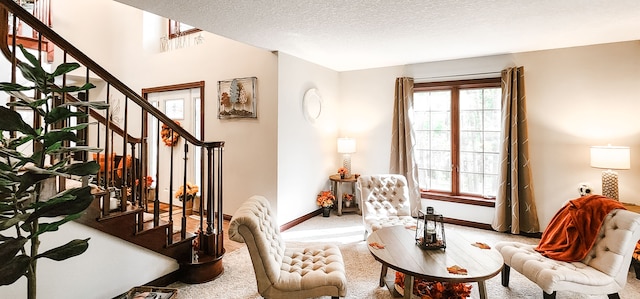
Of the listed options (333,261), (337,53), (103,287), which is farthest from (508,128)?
(103,287)

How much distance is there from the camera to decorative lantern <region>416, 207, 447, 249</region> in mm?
2352

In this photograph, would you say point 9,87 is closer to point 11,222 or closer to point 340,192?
point 11,222

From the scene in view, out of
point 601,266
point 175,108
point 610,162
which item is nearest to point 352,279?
point 601,266

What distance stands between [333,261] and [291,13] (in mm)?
2136

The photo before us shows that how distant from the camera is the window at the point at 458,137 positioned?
4.34 metres

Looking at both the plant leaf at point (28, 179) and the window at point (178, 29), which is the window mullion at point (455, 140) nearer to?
the window at point (178, 29)

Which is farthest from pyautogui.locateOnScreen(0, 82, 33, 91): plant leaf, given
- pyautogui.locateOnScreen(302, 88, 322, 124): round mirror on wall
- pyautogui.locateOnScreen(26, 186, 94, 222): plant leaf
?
pyautogui.locateOnScreen(302, 88, 322, 124): round mirror on wall

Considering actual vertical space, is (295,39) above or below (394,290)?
above

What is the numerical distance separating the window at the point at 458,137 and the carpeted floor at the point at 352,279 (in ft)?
2.54

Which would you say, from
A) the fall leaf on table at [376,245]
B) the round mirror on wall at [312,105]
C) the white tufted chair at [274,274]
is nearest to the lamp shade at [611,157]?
the fall leaf on table at [376,245]

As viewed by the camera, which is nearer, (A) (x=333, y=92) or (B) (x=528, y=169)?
(B) (x=528, y=169)

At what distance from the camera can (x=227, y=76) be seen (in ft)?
14.7

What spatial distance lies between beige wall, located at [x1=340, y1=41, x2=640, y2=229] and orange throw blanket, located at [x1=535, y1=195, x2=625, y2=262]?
1.54 meters

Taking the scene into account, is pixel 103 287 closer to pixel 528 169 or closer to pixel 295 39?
pixel 295 39
